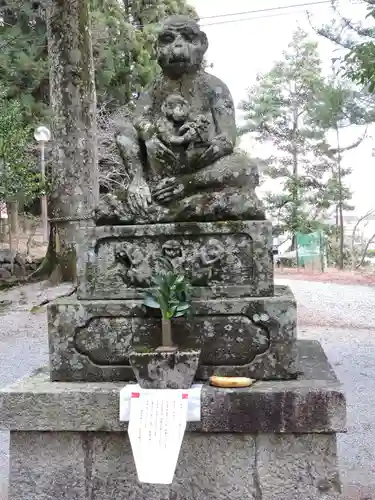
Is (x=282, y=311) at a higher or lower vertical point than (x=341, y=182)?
lower

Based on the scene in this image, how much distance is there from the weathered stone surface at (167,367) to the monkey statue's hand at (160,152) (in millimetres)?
1044

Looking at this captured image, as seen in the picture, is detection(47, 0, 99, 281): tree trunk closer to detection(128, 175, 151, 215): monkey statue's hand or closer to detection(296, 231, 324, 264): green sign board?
detection(128, 175, 151, 215): monkey statue's hand

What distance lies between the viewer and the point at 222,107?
3.22 meters

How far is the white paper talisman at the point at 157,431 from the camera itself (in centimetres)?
246

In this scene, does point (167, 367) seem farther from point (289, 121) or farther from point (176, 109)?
point (289, 121)

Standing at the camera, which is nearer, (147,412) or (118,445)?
(147,412)

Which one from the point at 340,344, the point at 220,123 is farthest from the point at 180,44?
the point at 340,344

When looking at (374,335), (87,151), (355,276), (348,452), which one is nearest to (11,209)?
(87,151)

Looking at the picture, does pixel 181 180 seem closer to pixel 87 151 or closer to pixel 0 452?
pixel 0 452

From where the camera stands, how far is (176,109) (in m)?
3.17

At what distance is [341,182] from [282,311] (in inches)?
603

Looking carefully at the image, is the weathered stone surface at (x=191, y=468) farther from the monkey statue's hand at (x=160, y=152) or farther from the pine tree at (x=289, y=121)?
the pine tree at (x=289, y=121)

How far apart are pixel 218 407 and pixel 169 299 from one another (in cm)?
51

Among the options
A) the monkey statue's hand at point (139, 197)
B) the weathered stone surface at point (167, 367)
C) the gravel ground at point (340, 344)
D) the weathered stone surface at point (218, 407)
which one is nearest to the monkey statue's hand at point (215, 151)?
the monkey statue's hand at point (139, 197)
